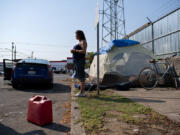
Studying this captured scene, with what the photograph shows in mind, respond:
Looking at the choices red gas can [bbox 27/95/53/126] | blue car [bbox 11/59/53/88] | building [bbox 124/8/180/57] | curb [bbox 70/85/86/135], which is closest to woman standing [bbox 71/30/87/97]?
curb [bbox 70/85/86/135]

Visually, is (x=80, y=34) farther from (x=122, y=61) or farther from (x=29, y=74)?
(x=29, y=74)

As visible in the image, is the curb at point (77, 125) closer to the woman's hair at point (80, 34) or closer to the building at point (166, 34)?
the woman's hair at point (80, 34)

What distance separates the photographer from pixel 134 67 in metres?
6.03

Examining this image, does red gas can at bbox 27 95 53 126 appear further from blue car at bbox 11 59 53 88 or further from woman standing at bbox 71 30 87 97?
blue car at bbox 11 59 53 88

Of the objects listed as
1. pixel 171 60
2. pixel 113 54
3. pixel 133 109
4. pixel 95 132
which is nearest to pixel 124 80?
pixel 113 54

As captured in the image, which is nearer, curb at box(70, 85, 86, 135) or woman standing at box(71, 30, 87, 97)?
curb at box(70, 85, 86, 135)

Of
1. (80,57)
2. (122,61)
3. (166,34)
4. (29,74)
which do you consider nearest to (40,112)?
(80,57)

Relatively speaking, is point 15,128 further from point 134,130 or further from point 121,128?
point 134,130

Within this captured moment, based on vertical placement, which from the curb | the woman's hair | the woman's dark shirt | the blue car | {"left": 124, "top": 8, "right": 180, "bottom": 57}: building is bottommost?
the curb

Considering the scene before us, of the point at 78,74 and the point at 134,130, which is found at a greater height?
the point at 78,74

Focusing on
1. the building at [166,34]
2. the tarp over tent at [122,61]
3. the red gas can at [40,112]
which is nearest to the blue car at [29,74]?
the tarp over tent at [122,61]

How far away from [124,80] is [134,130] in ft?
13.4

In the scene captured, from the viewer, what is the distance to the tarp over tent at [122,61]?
5.90 metres

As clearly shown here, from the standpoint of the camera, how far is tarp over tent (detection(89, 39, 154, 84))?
5898 millimetres
